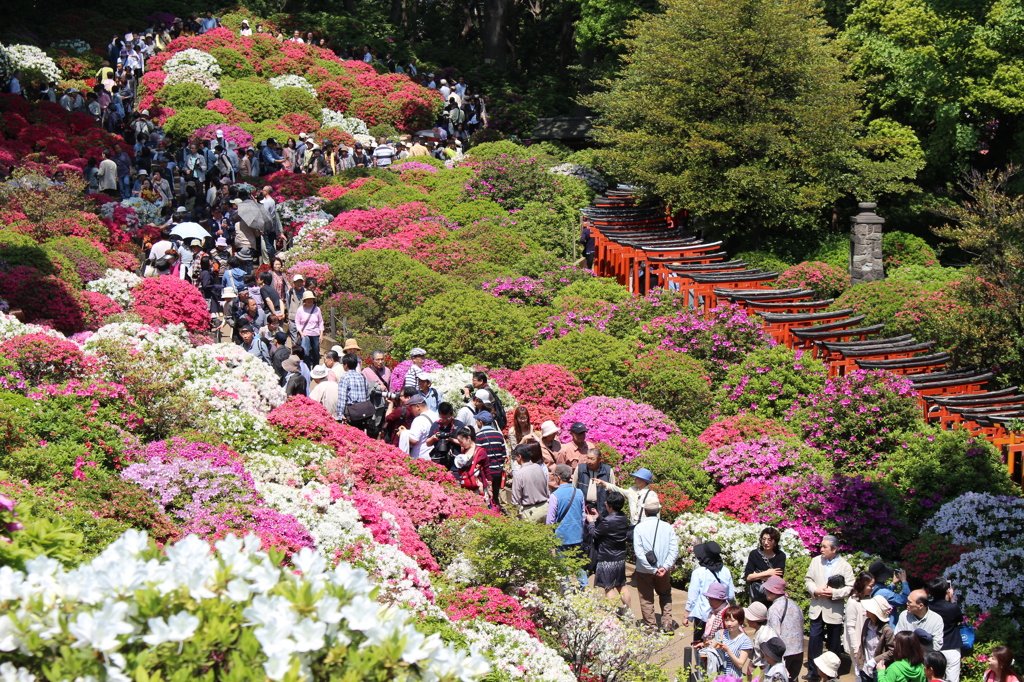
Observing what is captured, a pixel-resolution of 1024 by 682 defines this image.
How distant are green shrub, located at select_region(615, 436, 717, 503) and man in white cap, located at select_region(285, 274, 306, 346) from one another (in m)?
5.16

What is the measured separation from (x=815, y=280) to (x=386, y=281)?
8671 mm

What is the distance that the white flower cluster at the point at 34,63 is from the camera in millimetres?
29609

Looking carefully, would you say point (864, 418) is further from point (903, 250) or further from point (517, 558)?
point (903, 250)

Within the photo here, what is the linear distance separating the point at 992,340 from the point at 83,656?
16.3 metres

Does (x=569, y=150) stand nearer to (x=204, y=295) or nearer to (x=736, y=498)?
(x=204, y=295)

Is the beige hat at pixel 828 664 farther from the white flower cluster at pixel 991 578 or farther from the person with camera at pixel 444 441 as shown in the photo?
the person with camera at pixel 444 441

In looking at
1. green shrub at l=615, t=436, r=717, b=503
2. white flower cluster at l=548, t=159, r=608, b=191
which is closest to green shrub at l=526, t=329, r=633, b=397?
green shrub at l=615, t=436, r=717, b=503

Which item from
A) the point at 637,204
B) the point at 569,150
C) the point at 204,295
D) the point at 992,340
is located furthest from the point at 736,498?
the point at 569,150

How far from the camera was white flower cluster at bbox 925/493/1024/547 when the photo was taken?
11.1 meters

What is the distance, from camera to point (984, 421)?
13891 millimetres

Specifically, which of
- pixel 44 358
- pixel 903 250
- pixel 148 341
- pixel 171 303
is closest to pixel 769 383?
pixel 148 341

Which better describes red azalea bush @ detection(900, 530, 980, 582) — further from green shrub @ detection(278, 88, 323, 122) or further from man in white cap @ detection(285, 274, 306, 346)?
green shrub @ detection(278, 88, 323, 122)

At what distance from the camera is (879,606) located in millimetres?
9148

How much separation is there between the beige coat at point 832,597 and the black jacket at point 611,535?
1.70 meters
